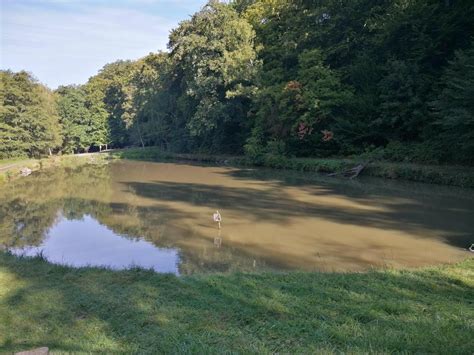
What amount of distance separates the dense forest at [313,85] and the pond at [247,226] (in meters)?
4.31

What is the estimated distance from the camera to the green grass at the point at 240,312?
372cm

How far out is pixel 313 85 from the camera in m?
26.3

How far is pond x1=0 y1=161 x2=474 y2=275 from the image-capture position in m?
8.52

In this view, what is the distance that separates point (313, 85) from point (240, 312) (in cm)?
2335

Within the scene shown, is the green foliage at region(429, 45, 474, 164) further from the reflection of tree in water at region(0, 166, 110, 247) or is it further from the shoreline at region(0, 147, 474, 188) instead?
the reflection of tree in water at region(0, 166, 110, 247)

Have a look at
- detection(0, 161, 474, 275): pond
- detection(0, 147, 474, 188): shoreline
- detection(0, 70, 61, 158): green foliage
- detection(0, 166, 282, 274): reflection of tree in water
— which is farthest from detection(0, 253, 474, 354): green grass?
detection(0, 70, 61, 158): green foliage

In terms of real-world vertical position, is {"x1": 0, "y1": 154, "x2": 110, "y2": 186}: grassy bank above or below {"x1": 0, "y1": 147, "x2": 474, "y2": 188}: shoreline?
below

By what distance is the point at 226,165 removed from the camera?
108ft

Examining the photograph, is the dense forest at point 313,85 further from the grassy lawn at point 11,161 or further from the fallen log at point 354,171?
A: the fallen log at point 354,171

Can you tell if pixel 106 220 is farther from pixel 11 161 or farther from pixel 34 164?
pixel 11 161

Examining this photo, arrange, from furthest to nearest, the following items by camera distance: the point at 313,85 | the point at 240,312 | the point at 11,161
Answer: the point at 11,161, the point at 313,85, the point at 240,312

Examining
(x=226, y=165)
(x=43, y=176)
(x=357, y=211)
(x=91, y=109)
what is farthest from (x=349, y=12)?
(x=91, y=109)

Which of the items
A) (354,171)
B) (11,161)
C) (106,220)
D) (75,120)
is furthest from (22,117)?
(354,171)

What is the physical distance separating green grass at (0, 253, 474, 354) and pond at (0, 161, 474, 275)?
5.74 feet
